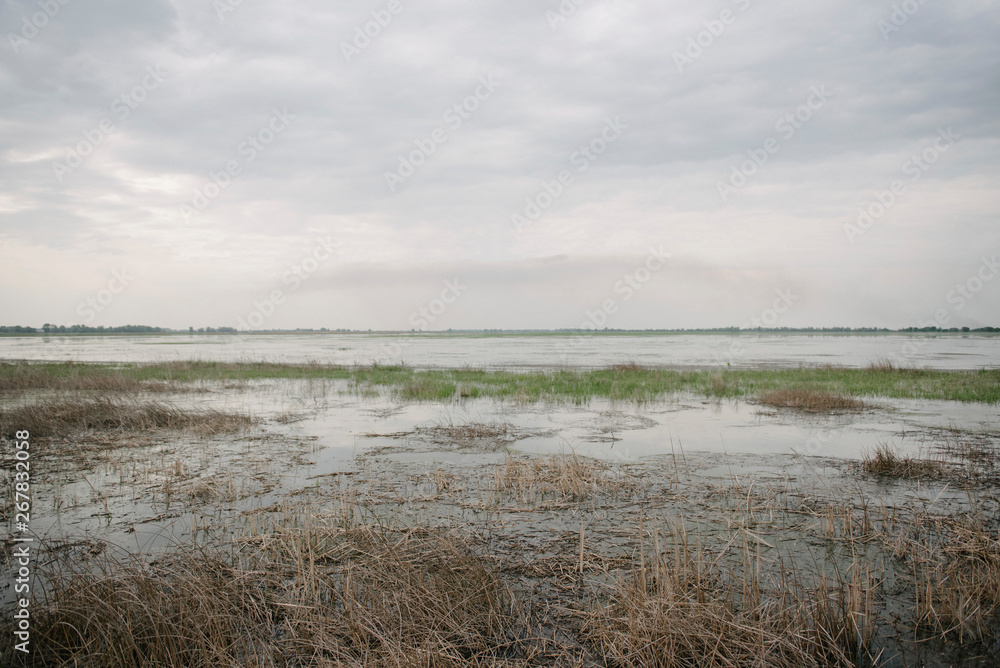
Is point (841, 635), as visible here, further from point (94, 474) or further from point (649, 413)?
point (649, 413)

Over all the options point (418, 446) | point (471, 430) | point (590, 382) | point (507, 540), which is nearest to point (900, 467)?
point (507, 540)

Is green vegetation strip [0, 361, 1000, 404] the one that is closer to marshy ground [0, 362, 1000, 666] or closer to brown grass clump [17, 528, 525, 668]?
marshy ground [0, 362, 1000, 666]

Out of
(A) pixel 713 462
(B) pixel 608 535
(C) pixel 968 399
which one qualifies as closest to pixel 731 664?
(B) pixel 608 535

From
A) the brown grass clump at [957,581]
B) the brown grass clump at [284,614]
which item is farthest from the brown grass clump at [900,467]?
the brown grass clump at [284,614]

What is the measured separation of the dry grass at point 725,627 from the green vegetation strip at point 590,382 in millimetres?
14807

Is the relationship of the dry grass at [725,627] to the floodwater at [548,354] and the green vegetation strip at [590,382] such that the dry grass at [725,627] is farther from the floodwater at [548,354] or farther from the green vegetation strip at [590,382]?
the floodwater at [548,354]

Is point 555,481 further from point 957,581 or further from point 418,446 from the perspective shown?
point 957,581

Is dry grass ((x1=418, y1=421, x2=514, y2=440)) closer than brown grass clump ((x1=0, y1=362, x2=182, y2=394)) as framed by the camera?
Yes

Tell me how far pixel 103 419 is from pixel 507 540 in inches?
492

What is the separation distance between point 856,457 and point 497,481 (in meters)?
7.69

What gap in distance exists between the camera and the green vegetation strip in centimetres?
2069

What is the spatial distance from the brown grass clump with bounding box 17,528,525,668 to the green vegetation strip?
579 inches

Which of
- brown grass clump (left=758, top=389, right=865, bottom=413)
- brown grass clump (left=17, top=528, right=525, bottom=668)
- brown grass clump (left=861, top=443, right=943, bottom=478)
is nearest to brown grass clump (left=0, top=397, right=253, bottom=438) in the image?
brown grass clump (left=17, top=528, right=525, bottom=668)

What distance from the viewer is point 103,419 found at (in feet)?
Answer: 44.8
